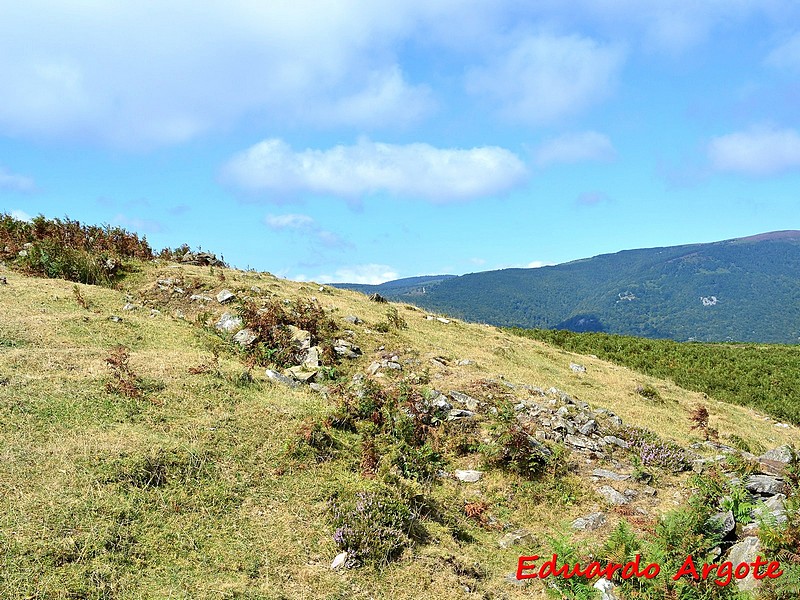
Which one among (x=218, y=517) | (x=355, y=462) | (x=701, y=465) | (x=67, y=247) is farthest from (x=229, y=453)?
(x=67, y=247)

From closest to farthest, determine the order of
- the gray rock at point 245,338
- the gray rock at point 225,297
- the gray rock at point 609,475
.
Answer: the gray rock at point 609,475 → the gray rock at point 245,338 → the gray rock at point 225,297

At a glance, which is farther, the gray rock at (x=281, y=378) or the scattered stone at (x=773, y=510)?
the gray rock at (x=281, y=378)

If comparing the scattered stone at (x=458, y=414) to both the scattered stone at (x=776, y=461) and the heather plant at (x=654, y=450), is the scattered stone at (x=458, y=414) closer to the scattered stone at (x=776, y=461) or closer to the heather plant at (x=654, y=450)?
the heather plant at (x=654, y=450)

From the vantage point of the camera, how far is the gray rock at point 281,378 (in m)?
14.0

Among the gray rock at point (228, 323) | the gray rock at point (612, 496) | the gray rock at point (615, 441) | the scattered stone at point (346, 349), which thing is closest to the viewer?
the gray rock at point (612, 496)

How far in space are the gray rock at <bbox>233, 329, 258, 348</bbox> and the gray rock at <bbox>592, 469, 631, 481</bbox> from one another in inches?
459

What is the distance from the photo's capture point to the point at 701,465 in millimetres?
13281

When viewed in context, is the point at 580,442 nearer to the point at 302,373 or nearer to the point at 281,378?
the point at 302,373

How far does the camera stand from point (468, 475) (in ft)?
39.2

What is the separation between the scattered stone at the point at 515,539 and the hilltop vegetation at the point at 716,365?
1001 inches

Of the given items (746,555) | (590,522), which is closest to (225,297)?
(590,522)

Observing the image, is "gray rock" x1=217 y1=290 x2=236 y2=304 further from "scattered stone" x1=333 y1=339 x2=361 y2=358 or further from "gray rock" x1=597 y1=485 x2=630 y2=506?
"gray rock" x1=597 y1=485 x2=630 y2=506

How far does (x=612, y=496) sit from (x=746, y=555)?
380 cm

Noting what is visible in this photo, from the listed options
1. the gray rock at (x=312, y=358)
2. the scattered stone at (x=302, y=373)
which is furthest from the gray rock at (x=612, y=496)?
the gray rock at (x=312, y=358)
